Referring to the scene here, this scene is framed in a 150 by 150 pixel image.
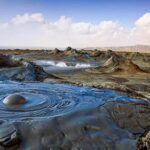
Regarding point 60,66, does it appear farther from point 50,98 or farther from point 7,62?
point 50,98

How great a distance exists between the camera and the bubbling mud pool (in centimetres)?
449

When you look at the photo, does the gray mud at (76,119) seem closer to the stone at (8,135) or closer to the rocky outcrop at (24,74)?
the stone at (8,135)

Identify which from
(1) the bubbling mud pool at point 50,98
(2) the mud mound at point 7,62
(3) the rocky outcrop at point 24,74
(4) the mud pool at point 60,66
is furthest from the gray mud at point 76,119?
(4) the mud pool at point 60,66

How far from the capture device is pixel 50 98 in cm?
530

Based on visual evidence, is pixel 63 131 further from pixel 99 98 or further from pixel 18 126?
pixel 99 98

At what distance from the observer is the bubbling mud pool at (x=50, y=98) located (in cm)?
449

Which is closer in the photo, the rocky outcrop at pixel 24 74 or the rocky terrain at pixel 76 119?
the rocky terrain at pixel 76 119

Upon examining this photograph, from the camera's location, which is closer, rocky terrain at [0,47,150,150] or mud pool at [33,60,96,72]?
rocky terrain at [0,47,150,150]

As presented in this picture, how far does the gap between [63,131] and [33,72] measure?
5.55m

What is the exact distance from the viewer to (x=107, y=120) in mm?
4316

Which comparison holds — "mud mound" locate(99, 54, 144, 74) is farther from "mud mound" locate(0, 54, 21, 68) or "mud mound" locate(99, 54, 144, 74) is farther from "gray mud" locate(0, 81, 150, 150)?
"gray mud" locate(0, 81, 150, 150)

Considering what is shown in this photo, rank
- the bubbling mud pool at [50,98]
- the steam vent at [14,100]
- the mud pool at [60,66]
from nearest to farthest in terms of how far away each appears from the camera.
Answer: the bubbling mud pool at [50,98] < the steam vent at [14,100] < the mud pool at [60,66]

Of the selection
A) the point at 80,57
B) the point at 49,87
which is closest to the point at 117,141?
the point at 49,87

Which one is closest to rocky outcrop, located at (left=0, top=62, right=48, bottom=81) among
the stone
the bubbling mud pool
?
the bubbling mud pool
